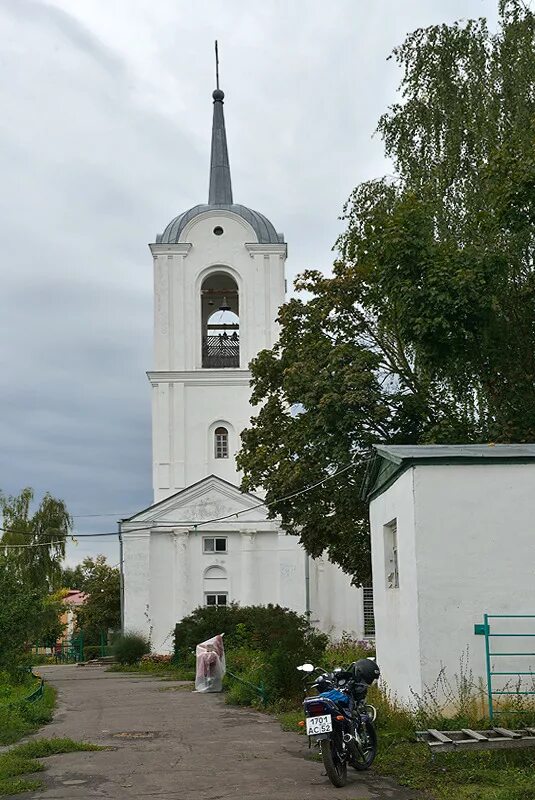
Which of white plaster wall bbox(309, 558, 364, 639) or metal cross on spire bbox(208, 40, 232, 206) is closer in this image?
white plaster wall bbox(309, 558, 364, 639)

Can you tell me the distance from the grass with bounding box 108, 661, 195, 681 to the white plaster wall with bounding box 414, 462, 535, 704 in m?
18.8

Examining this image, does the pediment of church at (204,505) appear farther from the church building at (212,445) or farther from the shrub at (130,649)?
the shrub at (130,649)

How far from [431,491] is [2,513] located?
4765cm

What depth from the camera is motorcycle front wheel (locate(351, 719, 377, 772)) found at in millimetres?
11164

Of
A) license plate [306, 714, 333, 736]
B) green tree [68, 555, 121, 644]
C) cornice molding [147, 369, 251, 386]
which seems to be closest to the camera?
license plate [306, 714, 333, 736]

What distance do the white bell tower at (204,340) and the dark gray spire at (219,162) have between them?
74.6 inches

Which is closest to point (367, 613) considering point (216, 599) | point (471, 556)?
point (216, 599)

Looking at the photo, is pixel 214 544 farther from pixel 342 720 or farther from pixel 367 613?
pixel 342 720

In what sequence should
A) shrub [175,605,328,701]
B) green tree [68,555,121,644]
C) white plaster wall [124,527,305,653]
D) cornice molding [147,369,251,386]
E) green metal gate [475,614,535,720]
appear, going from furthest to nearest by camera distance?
green tree [68,555,121,644], cornice molding [147,369,251,386], white plaster wall [124,527,305,653], shrub [175,605,328,701], green metal gate [475,614,535,720]

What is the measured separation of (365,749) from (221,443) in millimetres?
34641

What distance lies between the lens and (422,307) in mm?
21516

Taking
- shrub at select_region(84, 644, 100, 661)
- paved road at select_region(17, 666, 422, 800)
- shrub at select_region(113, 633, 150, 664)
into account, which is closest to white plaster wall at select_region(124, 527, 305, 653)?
shrub at select_region(113, 633, 150, 664)

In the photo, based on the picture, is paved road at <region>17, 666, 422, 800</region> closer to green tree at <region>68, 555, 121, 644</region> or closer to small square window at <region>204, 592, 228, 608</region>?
small square window at <region>204, 592, 228, 608</region>

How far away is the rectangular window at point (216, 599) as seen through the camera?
42938mm
